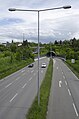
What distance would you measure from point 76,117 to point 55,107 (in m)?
3.62

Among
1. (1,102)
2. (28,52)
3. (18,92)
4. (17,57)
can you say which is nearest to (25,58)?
(28,52)

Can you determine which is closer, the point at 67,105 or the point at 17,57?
the point at 67,105

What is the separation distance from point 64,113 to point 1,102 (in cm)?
706

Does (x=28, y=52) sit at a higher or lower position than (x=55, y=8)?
lower

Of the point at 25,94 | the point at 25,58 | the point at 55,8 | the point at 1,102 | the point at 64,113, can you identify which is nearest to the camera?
the point at 55,8

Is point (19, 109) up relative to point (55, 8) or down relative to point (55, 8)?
down

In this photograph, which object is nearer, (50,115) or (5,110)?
(50,115)

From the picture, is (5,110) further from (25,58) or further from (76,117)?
(25,58)

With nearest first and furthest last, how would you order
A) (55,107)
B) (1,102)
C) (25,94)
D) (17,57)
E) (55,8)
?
(55,8) → (55,107) → (1,102) → (25,94) → (17,57)

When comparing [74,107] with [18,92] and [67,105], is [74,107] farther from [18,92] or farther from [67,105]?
[18,92]

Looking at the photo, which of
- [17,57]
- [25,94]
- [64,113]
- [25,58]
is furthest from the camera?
[25,58]

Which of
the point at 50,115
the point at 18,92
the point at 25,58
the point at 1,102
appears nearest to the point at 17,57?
the point at 25,58

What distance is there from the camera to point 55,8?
19734 millimetres

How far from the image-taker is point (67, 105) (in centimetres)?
2453
